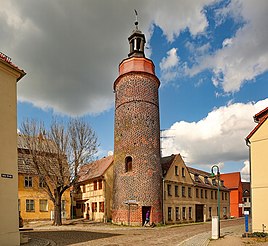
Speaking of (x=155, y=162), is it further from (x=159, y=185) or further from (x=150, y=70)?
(x=150, y=70)

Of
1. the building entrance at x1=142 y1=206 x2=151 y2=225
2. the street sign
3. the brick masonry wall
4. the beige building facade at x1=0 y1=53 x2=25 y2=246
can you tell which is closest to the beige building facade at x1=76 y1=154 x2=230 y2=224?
the building entrance at x1=142 y1=206 x2=151 y2=225

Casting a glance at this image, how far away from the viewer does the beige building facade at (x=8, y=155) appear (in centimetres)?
1373

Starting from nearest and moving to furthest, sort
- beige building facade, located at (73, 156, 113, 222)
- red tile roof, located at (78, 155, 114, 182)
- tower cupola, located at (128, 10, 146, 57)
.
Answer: tower cupola, located at (128, 10, 146, 57)
beige building facade, located at (73, 156, 113, 222)
red tile roof, located at (78, 155, 114, 182)

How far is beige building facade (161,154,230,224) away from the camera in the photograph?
106 feet

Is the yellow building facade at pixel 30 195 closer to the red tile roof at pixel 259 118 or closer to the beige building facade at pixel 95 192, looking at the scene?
the beige building facade at pixel 95 192

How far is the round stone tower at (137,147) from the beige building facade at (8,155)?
49.3ft

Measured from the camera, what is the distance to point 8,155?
1436 centimetres

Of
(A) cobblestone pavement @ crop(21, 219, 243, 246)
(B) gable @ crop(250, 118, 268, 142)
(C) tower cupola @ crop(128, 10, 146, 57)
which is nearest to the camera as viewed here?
(A) cobblestone pavement @ crop(21, 219, 243, 246)

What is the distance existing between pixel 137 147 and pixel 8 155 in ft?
51.7

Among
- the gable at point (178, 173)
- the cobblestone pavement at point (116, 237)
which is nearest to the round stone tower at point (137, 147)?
the gable at point (178, 173)

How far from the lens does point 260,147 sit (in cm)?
1761

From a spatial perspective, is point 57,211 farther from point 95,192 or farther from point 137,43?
point 137,43

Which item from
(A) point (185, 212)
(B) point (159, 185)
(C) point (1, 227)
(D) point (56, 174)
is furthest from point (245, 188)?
(C) point (1, 227)

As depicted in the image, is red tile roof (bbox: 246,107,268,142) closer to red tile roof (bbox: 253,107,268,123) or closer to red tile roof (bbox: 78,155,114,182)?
red tile roof (bbox: 253,107,268,123)
